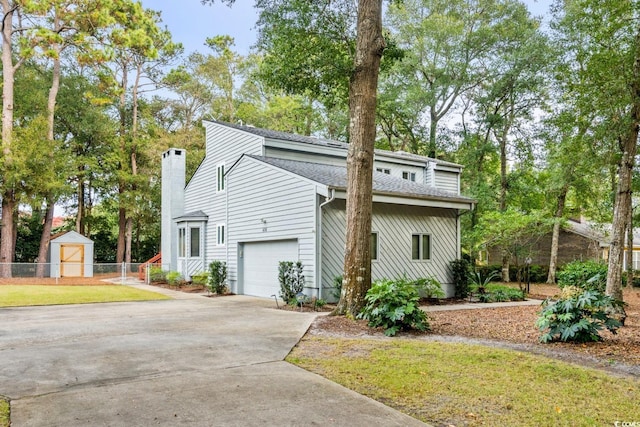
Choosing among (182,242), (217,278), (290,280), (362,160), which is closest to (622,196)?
(362,160)

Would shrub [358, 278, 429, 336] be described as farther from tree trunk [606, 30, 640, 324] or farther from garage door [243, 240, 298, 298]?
garage door [243, 240, 298, 298]

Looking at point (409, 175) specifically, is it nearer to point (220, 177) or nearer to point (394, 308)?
point (220, 177)

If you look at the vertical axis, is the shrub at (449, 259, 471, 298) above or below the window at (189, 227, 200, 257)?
below

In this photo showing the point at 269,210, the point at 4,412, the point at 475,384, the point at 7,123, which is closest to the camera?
the point at 4,412

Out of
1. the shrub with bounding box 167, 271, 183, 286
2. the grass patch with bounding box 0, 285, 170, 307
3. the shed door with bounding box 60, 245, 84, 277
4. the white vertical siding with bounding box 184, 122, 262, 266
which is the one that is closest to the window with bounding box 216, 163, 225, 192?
the white vertical siding with bounding box 184, 122, 262, 266

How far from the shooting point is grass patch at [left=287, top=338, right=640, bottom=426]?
3.65 metres

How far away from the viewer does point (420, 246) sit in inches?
541

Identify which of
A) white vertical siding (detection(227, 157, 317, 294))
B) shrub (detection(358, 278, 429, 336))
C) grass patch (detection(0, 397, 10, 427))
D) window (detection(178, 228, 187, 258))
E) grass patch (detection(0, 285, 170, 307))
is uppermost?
white vertical siding (detection(227, 157, 317, 294))

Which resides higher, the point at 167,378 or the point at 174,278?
the point at 167,378

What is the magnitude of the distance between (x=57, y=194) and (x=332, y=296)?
59.2 ft

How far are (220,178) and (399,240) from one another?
8145 millimetres

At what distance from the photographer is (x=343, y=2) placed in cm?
1117

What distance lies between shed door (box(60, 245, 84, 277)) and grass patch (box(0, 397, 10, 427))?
2080 cm

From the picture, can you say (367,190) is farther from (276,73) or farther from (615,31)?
(615,31)
